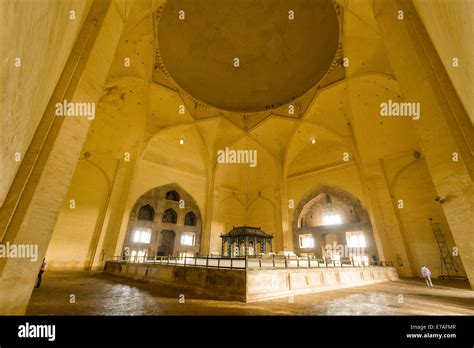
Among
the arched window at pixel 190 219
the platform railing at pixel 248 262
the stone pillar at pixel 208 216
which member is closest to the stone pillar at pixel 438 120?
the platform railing at pixel 248 262

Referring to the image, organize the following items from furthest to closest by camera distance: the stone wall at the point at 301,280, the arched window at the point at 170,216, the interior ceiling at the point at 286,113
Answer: the arched window at the point at 170,216 < the interior ceiling at the point at 286,113 < the stone wall at the point at 301,280

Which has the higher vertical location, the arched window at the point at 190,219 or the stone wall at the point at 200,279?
the arched window at the point at 190,219

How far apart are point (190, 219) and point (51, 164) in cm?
1611

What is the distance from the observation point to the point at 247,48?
17.0 m

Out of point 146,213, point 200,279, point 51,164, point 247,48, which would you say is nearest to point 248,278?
point 200,279

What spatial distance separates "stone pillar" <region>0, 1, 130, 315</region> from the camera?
362cm

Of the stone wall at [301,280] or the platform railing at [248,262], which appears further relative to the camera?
the platform railing at [248,262]

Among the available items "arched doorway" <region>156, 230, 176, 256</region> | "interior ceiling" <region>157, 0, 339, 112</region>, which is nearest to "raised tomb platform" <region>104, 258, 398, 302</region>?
"arched doorway" <region>156, 230, 176, 256</region>

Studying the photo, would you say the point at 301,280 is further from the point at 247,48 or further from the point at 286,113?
the point at 247,48

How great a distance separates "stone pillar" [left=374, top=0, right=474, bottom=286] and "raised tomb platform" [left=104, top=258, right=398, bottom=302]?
4.50 m

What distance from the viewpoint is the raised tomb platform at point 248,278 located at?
20.1 feet

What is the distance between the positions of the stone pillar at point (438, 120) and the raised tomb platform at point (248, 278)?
4.50 metres

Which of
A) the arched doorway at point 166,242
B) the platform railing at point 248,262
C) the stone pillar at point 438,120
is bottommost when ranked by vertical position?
the platform railing at point 248,262

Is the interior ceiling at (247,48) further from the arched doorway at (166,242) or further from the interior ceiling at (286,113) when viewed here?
the arched doorway at (166,242)
